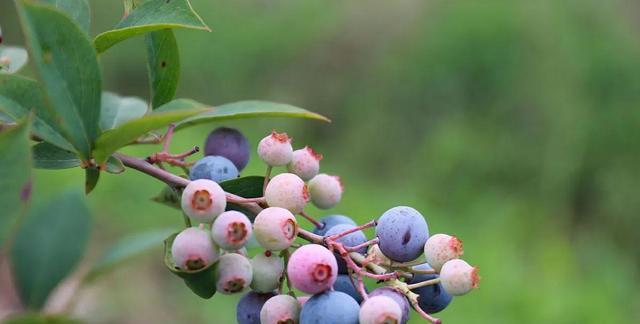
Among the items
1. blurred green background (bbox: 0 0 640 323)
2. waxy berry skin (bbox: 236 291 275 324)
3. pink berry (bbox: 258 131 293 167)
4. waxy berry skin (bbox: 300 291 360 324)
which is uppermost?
pink berry (bbox: 258 131 293 167)

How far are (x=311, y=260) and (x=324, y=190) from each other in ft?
0.57

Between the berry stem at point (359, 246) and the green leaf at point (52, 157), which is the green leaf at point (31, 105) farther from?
the berry stem at point (359, 246)

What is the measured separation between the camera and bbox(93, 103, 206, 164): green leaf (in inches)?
24.2

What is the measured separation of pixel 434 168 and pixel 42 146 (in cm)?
401

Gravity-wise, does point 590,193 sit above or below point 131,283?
above

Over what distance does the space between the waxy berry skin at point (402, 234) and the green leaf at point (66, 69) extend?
0.87ft

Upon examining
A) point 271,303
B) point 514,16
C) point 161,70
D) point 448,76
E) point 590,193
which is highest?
point 161,70

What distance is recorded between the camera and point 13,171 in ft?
1.66

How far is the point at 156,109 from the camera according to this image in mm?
846

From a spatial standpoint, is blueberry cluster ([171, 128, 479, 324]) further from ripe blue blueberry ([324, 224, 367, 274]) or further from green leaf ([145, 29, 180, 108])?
green leaf ([145, 29, 180, 108])

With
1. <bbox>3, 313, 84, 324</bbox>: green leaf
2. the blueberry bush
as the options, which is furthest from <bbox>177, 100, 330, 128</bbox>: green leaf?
<bbox>3, 313, 84, 324</bbox>: green leaf

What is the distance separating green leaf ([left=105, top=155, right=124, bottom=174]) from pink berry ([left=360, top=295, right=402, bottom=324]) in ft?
0.87

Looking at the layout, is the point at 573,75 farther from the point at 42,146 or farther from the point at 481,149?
the point at 42,146

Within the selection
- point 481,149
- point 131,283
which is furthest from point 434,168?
point 131,283
